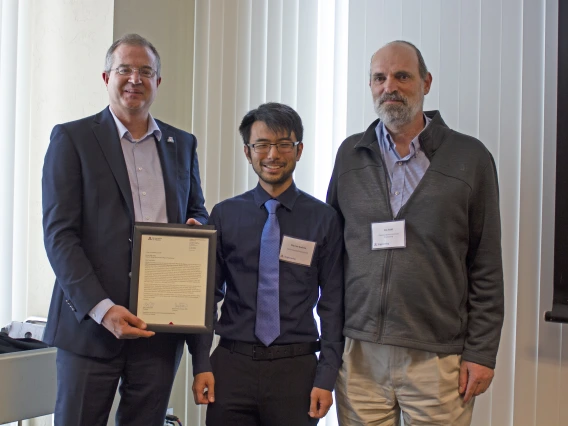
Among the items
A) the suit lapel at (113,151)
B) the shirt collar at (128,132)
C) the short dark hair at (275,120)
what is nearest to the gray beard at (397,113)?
the short dark hair at (275,120)

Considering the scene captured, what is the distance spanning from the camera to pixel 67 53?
10.3ft

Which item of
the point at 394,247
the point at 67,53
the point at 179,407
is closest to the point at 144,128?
the point at 394,247

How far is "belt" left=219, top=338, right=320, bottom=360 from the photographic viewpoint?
192 cm

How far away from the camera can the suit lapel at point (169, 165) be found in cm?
211

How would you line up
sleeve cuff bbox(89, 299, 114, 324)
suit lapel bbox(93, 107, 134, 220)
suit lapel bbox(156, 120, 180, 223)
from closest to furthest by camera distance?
sleeve cuff bbox(89, 299, 114, 324) < suit lapel bbox(93, 107, 134, 220) < suit lapel bbox(156, 120, 180, 223)

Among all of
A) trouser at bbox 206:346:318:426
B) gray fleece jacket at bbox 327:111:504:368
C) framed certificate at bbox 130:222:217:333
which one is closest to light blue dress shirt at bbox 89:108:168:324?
framed certificate at bbox 130:222:217:333

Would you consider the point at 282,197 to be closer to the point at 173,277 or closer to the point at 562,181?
the point at 173,277

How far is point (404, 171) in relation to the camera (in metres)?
2.06

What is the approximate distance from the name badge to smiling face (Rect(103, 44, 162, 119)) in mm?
676

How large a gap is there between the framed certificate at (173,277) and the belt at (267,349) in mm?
97

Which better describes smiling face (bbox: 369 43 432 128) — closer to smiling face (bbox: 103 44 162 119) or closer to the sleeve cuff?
smiling face (bbox: 103 44 162 119)

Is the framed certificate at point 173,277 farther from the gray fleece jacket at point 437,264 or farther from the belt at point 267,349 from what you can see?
the gray fleece jacket at point 437,264

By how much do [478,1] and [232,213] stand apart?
57.3 inches

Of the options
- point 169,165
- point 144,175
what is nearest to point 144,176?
point 144,175
